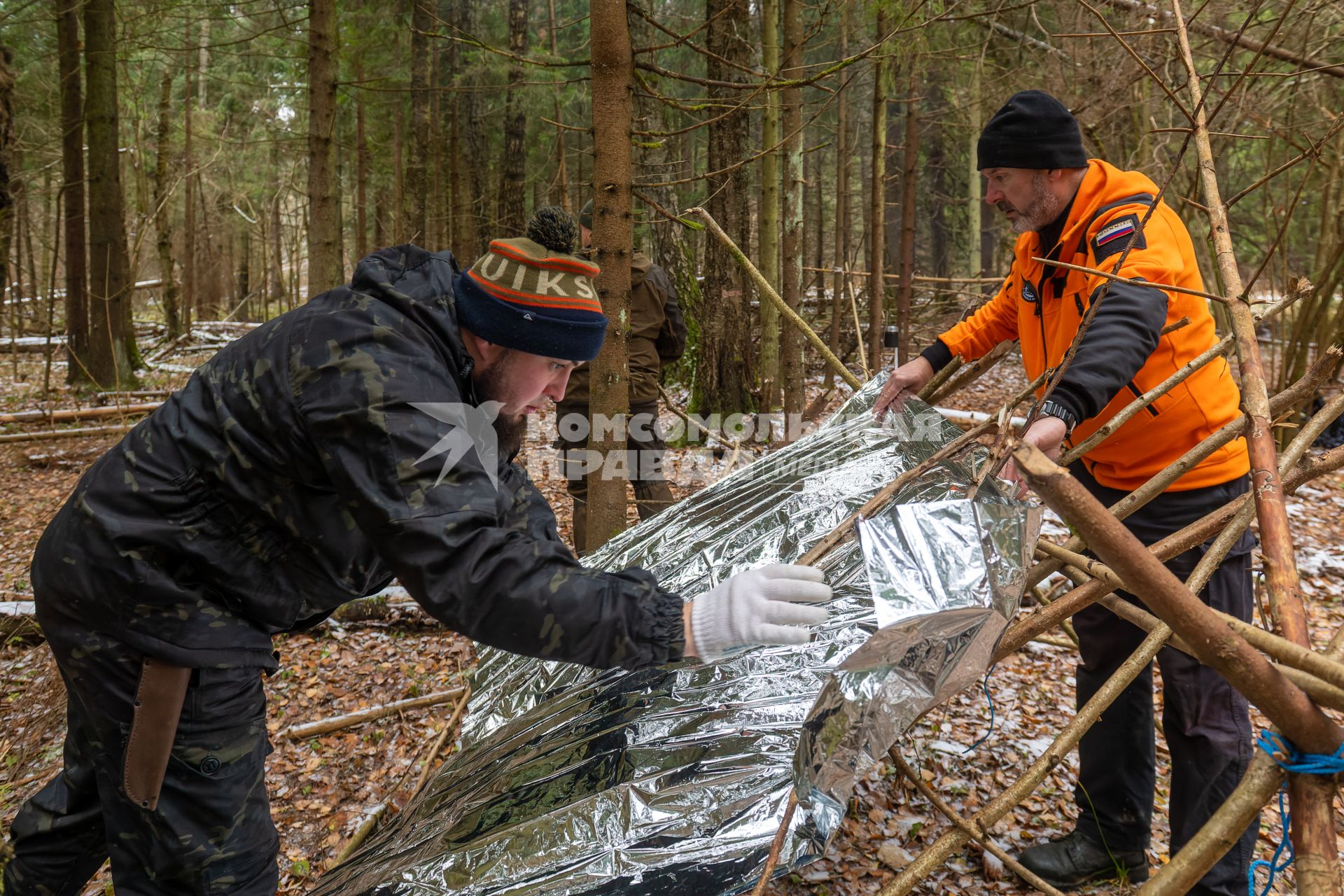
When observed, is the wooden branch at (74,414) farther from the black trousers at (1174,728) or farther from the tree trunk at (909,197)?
the black trousers at (1174,728)

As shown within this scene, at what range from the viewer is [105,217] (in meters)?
9.30

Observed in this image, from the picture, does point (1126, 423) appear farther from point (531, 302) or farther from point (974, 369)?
point (531, 302)

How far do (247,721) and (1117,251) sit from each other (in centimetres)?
242

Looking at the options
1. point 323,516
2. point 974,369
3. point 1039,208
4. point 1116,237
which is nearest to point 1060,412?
point 1116,237

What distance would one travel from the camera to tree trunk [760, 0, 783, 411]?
612 cm

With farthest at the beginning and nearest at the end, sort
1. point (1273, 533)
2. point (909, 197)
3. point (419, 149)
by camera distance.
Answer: point (419, 149) < point (909, 197) < point (1273, 533)

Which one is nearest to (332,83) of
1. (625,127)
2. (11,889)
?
(625,127)

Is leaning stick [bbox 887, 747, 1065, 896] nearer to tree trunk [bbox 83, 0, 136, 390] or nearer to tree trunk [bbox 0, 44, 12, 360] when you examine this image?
tree trunk [bbox 83, 0, 136, 390]

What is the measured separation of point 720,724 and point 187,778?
115cm

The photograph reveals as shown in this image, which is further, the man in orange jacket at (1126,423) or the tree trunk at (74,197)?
the tree trunk at (74,197)

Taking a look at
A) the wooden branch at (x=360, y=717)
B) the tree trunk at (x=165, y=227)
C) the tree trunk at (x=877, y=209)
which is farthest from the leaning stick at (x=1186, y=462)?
the tree trunk at (x=165, y=227)

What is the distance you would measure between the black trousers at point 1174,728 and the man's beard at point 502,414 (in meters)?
1.75

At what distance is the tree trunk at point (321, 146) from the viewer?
16.0 feet

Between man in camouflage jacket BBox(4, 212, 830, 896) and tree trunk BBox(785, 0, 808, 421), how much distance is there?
4.19m
